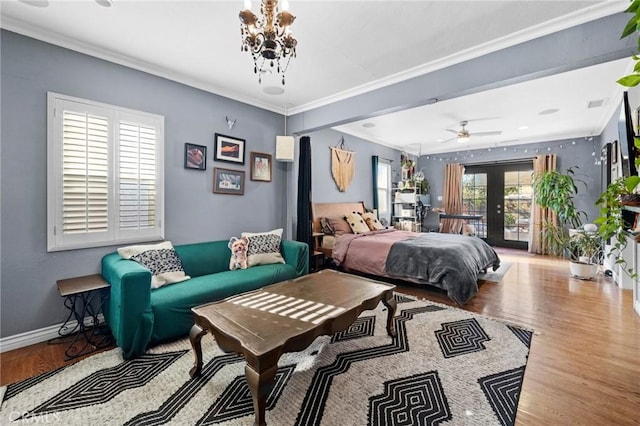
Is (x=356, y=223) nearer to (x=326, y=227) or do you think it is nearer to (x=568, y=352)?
(x=326, y=227)

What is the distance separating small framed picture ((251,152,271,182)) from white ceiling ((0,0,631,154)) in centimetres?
73

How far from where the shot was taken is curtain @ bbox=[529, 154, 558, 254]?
614 centimetres

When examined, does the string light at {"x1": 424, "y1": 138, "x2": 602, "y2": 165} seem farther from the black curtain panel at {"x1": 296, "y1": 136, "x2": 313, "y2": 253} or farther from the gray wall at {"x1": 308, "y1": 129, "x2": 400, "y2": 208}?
the black curtain panel at {"x1": 296, "y1": 136, "x2": 313, "y2": 253}

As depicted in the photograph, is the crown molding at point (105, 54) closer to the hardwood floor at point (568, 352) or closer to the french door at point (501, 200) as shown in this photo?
the hardwood floor at point (568, 352)

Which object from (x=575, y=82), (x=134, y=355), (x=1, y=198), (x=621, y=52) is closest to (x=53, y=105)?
(x=1, y=198)

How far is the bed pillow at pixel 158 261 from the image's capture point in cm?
257

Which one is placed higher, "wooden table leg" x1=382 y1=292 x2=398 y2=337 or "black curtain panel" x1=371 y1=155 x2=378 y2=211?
"black curtain panel" x1=371 y1=155 x2=378 y2=211

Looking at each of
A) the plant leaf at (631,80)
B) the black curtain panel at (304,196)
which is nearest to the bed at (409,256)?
the black curtain panel at (304,196)

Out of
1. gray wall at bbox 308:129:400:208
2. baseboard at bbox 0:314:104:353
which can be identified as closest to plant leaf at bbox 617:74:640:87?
baseboard at bbox 0:314:104:353

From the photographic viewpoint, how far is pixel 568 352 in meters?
2.23

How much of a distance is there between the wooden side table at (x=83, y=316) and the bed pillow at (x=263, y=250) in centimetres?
140

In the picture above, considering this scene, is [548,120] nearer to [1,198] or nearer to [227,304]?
[227,304]

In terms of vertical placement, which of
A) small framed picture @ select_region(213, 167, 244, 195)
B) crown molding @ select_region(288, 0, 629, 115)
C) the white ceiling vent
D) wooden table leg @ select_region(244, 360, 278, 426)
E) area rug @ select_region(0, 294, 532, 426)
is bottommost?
area rug @ select_region(0, 294, 532, 426)

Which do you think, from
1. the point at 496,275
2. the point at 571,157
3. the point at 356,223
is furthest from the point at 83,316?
the point at 571,157
